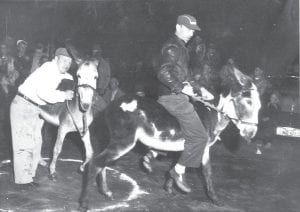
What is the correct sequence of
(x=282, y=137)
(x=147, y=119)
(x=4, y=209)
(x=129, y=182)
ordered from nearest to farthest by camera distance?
1. (x=4, y=209)
2. (x=147, y=119)
3. (x=129, y=182)
4. (x=282, y=137)

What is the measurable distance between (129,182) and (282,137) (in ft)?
24.6

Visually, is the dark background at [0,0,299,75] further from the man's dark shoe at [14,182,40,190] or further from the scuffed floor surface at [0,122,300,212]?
the man's dark shoe at [14,182,40,190]

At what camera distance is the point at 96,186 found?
721 centimetres

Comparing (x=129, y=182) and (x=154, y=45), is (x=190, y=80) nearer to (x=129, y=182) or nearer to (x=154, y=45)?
(x=129, y=182)

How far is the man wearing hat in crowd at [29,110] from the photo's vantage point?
668 centimetres

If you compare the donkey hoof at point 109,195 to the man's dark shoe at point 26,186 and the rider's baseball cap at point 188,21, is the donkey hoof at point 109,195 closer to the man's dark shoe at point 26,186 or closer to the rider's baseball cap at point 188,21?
the man's dark shoe at point 26,186

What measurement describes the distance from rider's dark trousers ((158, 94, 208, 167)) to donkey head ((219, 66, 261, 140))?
2.47 feet

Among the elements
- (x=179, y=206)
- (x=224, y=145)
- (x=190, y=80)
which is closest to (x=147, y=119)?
(x=190, y=80)

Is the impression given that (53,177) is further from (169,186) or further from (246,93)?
(246,93)

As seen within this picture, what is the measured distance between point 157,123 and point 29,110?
2264mm

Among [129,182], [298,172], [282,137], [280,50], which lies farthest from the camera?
[280,50]

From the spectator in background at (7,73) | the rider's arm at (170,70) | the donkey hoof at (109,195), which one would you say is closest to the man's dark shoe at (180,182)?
the donkey hoof at (109,195)

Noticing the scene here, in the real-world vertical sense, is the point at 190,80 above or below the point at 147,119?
above

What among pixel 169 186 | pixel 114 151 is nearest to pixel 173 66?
pixel 114 151
